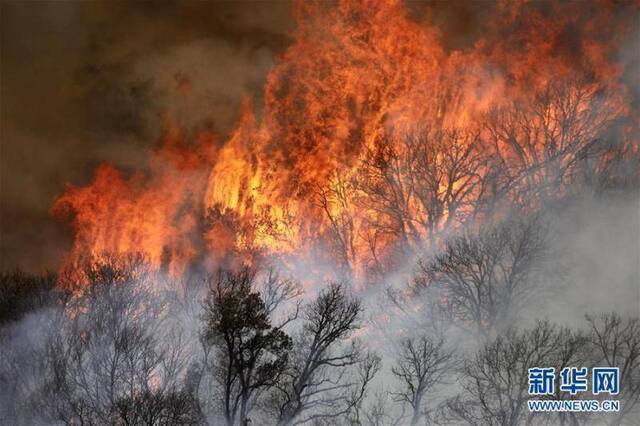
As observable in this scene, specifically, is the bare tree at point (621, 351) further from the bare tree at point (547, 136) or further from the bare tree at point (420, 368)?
the bare tree at point (547, 136)

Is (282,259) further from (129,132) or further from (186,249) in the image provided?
(129,132)

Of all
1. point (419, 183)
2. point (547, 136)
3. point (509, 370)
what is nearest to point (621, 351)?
point (509, 370)

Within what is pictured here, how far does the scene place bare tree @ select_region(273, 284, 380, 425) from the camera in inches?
1150

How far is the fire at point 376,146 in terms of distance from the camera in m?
41.5

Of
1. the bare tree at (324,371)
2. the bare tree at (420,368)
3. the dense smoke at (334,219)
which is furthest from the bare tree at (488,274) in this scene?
the bare tree at (324,371)

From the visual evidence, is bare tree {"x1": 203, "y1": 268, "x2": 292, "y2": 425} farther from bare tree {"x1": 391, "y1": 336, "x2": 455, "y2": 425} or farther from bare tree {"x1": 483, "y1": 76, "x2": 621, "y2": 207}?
bare tree {"x1": 483, "y1": 76, "x2": 621, "y2": 207}

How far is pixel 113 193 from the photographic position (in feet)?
163

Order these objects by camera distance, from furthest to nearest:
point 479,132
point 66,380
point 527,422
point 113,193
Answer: point 113,193 → point 479,132 → point 66,380 → point 527,422

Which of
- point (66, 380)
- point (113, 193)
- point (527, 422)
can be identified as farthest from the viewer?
point (113, 193)

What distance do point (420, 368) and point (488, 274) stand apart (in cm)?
A: 462

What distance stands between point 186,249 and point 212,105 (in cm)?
854

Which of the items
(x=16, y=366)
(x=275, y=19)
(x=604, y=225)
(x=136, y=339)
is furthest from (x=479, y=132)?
(x=16, y=366)

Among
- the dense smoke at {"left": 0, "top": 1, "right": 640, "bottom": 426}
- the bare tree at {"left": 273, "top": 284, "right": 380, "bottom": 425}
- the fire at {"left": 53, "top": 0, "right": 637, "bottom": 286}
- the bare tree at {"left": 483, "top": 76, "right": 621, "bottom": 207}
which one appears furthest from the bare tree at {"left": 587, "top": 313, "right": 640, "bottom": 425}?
the fire at {"left": 53, "top": 0, "right": 637, "bottom": 286}

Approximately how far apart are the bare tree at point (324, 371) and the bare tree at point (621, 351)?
7815 millimetres
